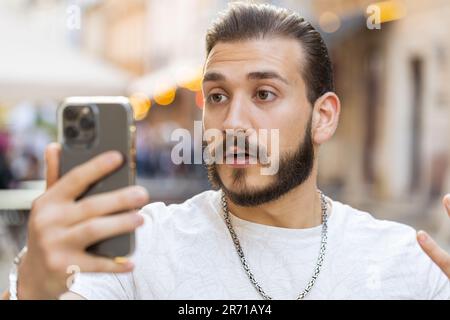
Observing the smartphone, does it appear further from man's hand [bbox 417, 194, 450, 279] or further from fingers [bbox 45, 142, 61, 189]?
man's hand [bbox 417, 194, 450, 279]

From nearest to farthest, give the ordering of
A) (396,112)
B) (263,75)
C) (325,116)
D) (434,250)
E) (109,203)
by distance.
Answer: (109,203) → (434,250) → (263,75) → (325,116) → (396,112)

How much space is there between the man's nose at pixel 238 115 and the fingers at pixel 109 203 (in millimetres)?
302

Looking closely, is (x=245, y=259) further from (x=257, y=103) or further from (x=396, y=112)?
(x=396, y=112)

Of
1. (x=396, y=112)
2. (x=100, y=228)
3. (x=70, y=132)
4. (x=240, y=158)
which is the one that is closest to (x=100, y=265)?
(x=100, y=228)

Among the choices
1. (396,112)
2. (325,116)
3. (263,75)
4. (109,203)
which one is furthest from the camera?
(396,112)

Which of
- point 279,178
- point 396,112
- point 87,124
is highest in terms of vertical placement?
point 87,124

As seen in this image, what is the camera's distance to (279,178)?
103 cm

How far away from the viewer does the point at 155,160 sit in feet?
17.8

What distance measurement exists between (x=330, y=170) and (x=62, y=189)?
563 cm

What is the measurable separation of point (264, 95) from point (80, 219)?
40cm

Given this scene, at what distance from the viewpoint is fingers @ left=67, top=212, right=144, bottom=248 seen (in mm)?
696

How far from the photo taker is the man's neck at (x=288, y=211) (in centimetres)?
107

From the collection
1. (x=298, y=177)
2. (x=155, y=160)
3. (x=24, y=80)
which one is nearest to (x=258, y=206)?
(x=298, y=177)
